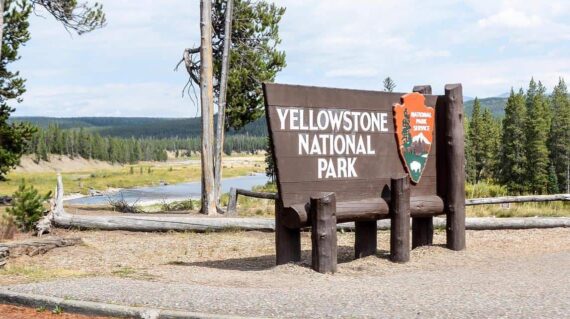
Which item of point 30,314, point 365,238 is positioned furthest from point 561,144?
point 30,314

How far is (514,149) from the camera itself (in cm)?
8125

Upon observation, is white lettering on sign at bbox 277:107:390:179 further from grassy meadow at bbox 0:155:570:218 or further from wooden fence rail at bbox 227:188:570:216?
wooden fence rail at bbox 227:188:570:216

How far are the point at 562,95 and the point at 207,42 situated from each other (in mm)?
85445

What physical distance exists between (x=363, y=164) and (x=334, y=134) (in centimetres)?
73

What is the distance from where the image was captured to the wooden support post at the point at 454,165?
10.7 meters

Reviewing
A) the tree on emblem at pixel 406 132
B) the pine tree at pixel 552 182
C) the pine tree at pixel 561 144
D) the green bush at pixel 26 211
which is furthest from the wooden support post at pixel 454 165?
the pine tree at pixel 561 144

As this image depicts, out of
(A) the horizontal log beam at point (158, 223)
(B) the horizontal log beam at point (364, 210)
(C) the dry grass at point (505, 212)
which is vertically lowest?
(C) the dry grass at point (505, 212)

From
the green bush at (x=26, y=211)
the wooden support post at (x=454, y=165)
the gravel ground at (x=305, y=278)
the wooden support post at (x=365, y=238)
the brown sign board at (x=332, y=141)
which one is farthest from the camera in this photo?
the green bush at (x=26, y=211)

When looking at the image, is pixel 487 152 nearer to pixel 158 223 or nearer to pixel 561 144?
pixel 561 144

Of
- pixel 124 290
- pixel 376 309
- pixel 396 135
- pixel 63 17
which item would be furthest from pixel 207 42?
pixel 376 309

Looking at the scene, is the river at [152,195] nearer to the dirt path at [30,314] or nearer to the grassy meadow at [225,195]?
the grassy meadow at [225,195]

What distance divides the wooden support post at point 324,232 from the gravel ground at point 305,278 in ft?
0.80

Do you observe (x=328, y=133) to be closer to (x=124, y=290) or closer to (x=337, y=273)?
(x=337, y=273)

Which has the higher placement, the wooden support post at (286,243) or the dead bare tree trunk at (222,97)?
the dead bare tree trunk at (222,97)
